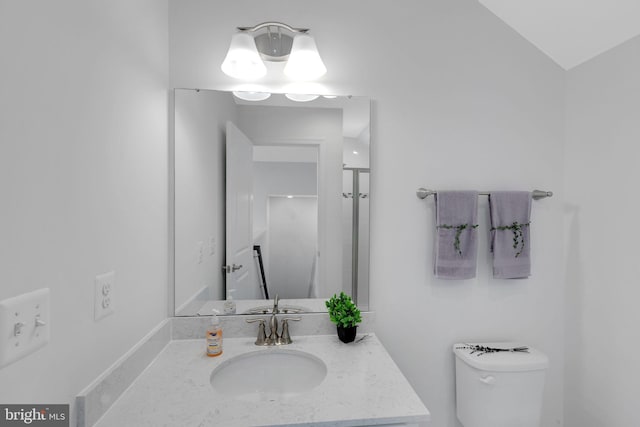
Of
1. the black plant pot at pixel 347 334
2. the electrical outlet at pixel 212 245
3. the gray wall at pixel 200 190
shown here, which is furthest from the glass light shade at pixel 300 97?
the black plant pot at pixel 347 334

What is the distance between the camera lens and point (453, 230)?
1445 mm

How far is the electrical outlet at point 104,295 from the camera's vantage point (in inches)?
33.0

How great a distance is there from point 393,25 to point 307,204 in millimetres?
900

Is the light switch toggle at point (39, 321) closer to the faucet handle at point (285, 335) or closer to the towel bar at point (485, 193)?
the faucet handle at point (285, 335)

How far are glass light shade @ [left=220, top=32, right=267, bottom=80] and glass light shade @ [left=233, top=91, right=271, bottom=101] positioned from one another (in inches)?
2.7

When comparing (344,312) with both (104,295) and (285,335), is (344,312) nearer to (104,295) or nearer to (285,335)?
(285,335)

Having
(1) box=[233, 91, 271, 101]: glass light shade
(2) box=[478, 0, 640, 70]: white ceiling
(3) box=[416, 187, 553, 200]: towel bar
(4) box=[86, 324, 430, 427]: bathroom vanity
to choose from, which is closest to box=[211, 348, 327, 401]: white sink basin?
(4) box=[86, 324, 430, 427]: bathroom vanity

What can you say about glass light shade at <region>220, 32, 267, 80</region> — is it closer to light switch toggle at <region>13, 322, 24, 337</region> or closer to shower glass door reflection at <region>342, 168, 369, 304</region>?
shower glass door reflection at <region>342, 168, 369, 304</region>

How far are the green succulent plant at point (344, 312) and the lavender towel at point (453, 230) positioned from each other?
0.42 m

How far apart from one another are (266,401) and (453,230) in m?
1.03

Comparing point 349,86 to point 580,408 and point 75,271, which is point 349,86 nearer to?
point 75,271

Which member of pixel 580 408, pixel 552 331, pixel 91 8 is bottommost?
Answer: pixel 580 408

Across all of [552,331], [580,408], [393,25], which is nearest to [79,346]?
[393,25]

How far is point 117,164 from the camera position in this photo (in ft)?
3.09
